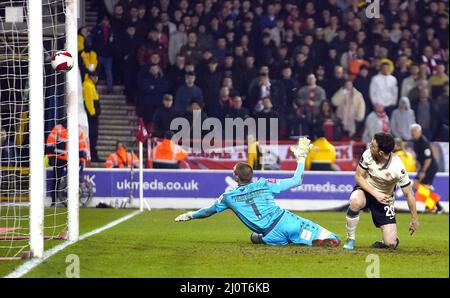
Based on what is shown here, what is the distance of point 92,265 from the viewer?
1030 centimetres

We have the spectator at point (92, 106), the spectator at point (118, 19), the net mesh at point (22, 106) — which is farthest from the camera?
the spectator at point (118, 19)

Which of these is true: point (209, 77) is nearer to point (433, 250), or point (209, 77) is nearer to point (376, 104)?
point (376, 104)

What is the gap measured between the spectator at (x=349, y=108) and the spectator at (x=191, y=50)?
10.9ft

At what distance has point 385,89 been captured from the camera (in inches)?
969

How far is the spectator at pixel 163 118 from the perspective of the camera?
71.9 feet

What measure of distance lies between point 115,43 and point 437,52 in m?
8.44

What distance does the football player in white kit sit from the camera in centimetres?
1188

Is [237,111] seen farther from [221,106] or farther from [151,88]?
[151,88]

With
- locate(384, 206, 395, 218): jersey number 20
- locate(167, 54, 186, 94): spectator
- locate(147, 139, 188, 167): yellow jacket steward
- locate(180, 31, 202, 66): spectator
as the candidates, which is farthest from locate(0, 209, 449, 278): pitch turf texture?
locate(180, 31, 202, 66): spectator

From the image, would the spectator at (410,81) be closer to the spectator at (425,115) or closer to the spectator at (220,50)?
the spectator at (425,115)

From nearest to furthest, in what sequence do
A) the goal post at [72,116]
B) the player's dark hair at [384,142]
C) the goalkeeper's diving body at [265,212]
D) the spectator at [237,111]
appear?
the player's dark hair at [384,142] < the goalkeeper's diving body at [265,212] < the goal post at [72,116] < the spectator at [237,111]

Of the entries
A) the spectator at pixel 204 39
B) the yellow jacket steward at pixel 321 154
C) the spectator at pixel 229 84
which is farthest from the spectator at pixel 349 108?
the spectator at pixel 204 39
